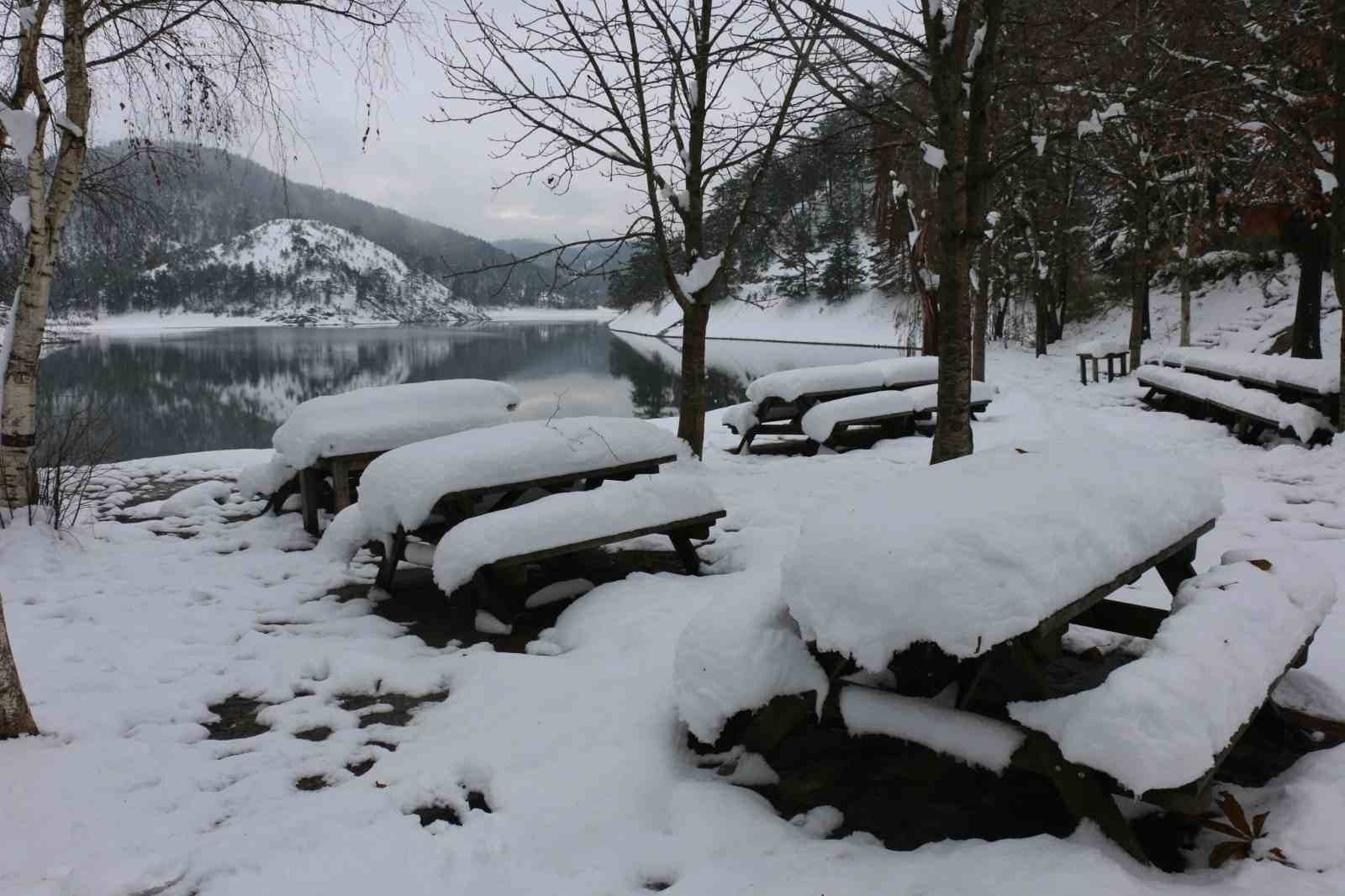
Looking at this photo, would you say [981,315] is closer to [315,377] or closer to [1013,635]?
[1013,635]

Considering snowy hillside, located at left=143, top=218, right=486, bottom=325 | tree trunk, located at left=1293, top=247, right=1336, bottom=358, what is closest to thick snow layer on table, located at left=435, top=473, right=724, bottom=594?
tree trunk, located at left=1293, top=247, right=1336, bottom=358

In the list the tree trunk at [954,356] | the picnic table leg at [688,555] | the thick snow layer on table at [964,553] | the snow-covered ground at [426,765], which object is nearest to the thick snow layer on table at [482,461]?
the snow-covered ground at [426,765]

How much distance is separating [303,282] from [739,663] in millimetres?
170442

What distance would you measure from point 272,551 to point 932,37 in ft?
23.5

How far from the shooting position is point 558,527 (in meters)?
4.94

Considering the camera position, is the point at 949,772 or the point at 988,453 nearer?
the point at 949,772

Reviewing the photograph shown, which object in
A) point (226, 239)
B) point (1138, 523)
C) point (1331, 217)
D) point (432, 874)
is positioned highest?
point (226, 239)

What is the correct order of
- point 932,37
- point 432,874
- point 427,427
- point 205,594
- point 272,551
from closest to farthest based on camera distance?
point 432,874
point 205,594
point 932,37
point 272,551
point 427,427

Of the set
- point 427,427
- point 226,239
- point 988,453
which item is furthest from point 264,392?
point 226,239

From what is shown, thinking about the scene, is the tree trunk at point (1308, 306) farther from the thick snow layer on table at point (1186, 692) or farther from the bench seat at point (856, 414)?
the thick snow layer on table at point (1186, 692)

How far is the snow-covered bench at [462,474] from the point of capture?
17.7 ft

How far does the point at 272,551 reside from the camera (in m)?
7.02

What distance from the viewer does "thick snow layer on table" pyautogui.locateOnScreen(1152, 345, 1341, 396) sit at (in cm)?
910

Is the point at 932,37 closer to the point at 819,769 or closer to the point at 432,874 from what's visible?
the point at 819,769
